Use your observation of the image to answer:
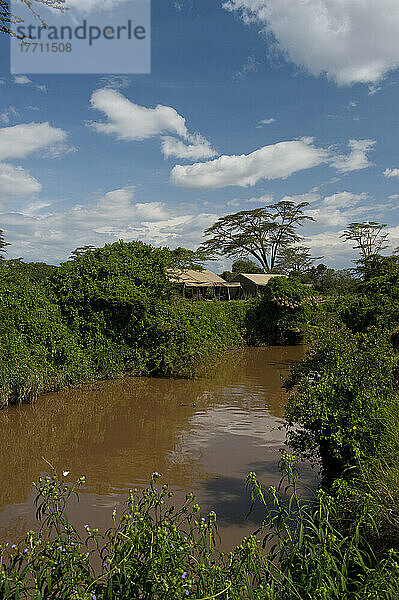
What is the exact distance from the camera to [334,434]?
438 cm

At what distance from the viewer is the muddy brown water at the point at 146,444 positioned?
5.73 m

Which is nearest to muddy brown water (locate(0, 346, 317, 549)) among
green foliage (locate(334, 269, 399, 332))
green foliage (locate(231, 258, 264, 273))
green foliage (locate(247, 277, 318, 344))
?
green foliage (locate(334, 269, 399, 332))

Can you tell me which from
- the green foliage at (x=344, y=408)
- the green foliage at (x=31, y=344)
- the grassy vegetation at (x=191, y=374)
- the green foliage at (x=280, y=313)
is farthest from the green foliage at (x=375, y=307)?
the green foliage at (x=280, y=313)

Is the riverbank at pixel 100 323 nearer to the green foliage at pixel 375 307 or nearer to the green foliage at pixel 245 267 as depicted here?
the green foliage at pixel 375 307

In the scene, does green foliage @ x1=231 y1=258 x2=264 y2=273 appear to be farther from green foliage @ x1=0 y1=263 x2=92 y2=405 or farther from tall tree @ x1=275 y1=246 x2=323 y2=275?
green foliage @ x1=0 y1=263 x2=92 y2=405

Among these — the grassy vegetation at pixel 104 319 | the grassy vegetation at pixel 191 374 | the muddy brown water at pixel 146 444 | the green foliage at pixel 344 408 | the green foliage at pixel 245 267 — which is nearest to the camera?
the grassy vegetation at pixel 191 374

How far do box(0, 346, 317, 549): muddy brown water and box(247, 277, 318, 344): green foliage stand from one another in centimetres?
725

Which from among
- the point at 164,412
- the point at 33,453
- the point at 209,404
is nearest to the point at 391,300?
the point at 209,404

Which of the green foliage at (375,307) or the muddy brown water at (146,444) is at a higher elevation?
the green foliage at (375,307)

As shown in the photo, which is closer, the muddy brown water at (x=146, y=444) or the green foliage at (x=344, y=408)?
the green foliage at (x=344, y=408)

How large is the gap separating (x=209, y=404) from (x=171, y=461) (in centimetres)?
369

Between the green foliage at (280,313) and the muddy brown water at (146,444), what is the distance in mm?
7245

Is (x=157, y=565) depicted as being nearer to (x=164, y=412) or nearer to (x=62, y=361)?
(x=164, y=412)

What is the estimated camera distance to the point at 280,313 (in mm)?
20328
